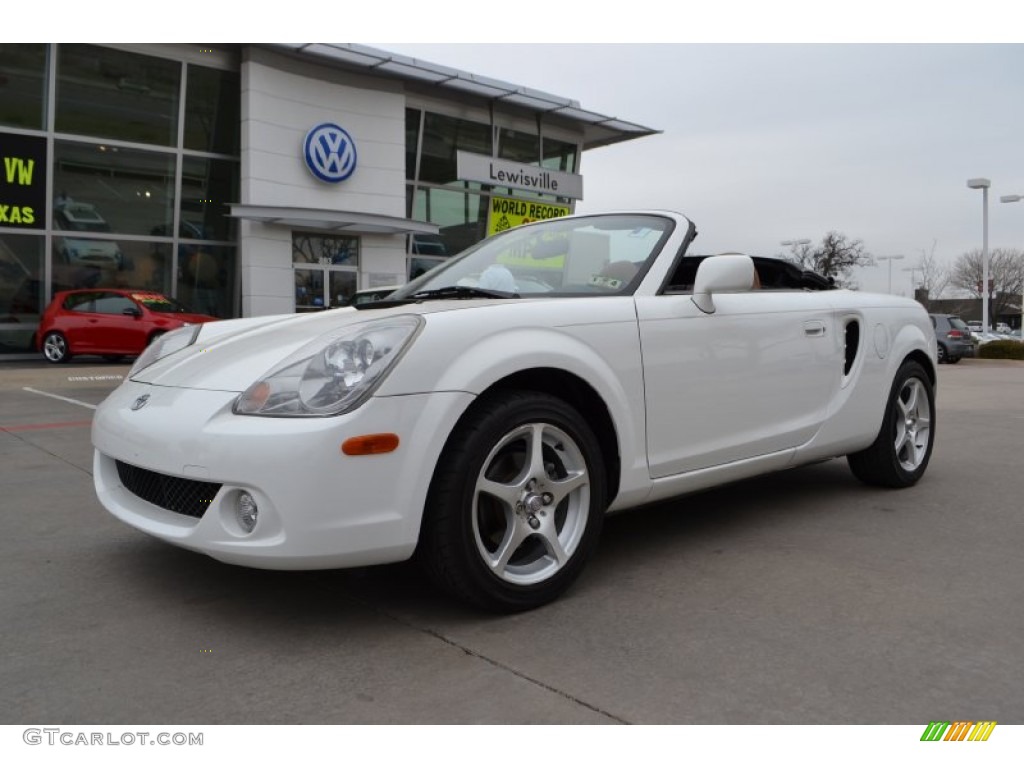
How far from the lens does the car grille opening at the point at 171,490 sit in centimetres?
265

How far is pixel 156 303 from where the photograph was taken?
1583cm

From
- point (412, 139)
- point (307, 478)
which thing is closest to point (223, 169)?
point (412, 139)

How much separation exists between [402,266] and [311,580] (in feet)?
59.7

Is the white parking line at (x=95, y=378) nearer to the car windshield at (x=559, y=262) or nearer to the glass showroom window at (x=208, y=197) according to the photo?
the glass showroom window at (x=208, y=197)

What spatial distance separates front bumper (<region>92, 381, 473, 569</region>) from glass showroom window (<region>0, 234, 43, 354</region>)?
16.3m

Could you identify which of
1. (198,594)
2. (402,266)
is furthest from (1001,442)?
(402,266)

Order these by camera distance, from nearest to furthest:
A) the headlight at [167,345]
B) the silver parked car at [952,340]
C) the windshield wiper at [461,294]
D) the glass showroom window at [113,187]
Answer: the windshield wiper at [461,294] → the headlight at [167,345] → the glass showroom window at [113,187] → the silver parked car at [952,340]

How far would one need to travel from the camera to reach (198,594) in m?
2.97

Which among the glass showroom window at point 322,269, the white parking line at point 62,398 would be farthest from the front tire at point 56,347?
the glass showroom window at point 322,269

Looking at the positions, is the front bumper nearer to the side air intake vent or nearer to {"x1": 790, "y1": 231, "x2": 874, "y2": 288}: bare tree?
the side air intake vent

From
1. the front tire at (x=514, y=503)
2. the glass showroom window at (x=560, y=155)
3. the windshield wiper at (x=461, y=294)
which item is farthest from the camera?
the glass showroom window at (x=560, y=155)

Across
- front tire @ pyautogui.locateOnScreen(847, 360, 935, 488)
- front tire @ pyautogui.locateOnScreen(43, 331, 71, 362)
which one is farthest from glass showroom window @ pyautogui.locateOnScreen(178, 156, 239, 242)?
front tire @ pyautogui.locateOnScreen(847, 360, 935, 488)

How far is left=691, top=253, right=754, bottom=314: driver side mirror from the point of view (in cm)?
336
